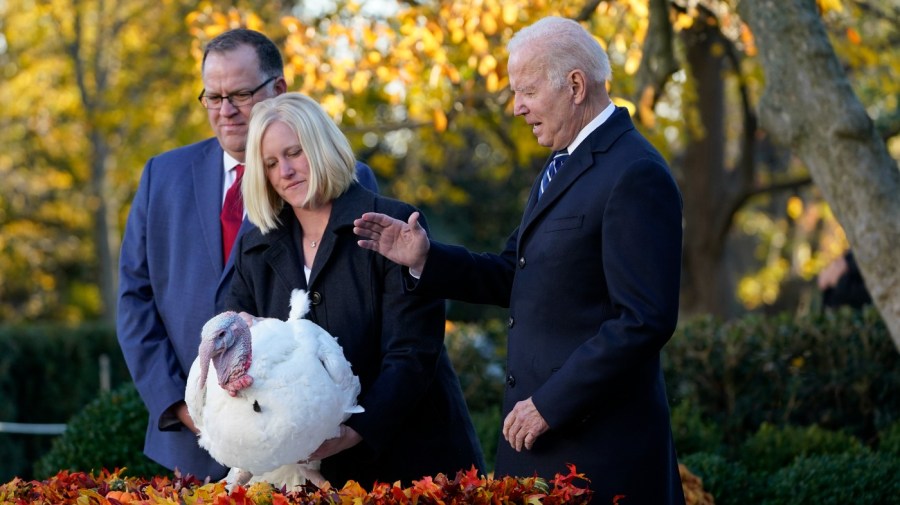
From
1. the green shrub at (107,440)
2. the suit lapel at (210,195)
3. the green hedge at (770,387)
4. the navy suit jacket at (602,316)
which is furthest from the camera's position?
the green hedge at (770,387)

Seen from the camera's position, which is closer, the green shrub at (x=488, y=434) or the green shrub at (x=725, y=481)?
the green shrub at (x=725, y=481)

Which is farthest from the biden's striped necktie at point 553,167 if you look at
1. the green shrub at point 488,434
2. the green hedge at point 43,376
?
the green hedge at point 43,376

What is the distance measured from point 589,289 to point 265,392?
973 mm

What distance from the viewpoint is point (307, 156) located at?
3.69 meters

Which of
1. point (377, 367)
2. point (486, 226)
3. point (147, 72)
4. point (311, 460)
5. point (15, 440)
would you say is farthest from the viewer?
point (147, 72)

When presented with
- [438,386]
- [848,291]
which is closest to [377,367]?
[438,386]

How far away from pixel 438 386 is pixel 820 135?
8.70 ft

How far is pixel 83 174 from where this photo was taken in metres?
22.6

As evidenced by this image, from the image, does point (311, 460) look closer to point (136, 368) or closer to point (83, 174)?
point (136, 368)

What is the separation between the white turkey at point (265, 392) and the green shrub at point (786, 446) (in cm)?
389

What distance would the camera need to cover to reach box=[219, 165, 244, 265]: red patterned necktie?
4.31 m

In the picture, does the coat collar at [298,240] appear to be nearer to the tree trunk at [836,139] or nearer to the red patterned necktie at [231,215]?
the red patterned necktie at [231,215]

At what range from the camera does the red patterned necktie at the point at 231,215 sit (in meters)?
4.31

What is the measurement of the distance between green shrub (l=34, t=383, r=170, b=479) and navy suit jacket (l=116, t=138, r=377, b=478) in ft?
5.72
